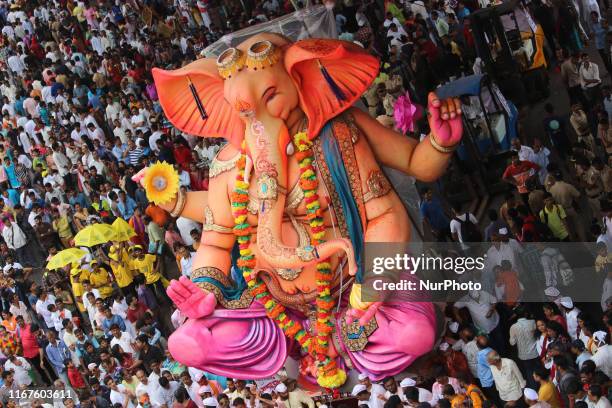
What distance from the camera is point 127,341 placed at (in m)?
13.7

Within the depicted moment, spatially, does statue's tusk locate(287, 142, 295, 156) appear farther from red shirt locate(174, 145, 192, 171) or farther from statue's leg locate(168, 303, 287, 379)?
→ red shirt locate(174, 145, 192, 171)

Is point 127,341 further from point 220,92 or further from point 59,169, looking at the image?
point 59,169

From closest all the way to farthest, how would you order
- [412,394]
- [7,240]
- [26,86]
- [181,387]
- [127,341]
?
[412,394] < [181,387] < [127,341] < [7,240] < [26,86]

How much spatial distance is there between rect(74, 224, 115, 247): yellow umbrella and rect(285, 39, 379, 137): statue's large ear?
176 inches

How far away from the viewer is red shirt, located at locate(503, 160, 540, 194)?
13008mm

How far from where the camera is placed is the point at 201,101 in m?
11.3

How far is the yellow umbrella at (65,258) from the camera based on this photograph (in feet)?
47.9

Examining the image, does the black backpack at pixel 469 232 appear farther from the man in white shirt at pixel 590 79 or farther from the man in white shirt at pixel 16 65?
the man in white shirt at pixel 16 65

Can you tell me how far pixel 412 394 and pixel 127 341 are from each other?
411cm

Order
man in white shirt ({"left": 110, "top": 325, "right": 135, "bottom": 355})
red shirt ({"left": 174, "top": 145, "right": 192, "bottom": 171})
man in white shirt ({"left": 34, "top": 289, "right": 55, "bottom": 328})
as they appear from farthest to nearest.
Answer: red shirt ({"left": 174, "top": 145, "right": 192, "bottom": 171}), man in white shirt ({"left": 34, "top": 289, "right": 55, "bottom": 328}), man in white shirt ({"left": 110, "top": 325, "right": 135, "bottom": 355})

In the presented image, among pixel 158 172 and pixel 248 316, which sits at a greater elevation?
pixel 158 172

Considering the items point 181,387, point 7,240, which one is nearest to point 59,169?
point 7,240

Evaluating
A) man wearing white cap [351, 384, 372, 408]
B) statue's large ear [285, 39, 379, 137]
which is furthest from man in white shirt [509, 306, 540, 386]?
statue's large ear [285, 39, 379, 137]

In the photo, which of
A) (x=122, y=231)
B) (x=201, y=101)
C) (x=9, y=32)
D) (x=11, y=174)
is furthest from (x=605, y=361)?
(x=9, y=32)
